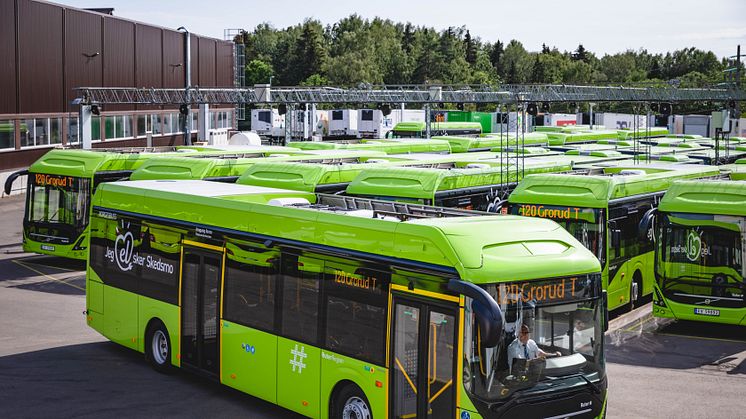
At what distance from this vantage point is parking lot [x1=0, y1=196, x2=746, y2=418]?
14414 mm

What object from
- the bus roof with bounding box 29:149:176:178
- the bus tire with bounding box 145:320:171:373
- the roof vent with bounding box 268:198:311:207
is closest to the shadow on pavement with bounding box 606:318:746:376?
the roof vent with bounding box 268:198:311:207

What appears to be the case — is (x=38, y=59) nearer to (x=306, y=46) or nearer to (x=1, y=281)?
(x=1, y=281)

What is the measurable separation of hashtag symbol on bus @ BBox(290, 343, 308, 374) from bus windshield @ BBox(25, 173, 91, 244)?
1461 cm

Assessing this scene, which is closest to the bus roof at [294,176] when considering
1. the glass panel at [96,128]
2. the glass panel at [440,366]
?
the glass panel at [440,366]

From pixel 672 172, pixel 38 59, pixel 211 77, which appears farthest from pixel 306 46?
pixel 672 172

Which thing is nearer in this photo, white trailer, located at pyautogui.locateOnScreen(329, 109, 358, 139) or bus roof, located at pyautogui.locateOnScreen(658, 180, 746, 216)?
bus roof, located at pyautogui.locateOnScreen(658, 180, 746, 216)

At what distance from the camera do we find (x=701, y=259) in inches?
793

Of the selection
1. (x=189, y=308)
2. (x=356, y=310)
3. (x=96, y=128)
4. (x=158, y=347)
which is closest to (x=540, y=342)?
(x=356, y=310)

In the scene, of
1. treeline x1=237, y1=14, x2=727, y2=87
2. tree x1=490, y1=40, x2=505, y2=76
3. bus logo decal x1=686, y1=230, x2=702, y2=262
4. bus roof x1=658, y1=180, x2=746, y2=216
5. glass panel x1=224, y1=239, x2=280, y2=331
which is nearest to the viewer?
glass panel x1=224, y1=239, x2=280, y2=331

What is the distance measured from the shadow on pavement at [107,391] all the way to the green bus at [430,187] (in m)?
7.82

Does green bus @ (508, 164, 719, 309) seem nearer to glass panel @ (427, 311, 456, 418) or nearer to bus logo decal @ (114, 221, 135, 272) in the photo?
bus logo decal @ (114, 221, 135, 272)

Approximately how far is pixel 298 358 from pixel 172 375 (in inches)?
152

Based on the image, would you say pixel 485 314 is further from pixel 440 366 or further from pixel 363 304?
pixel 363 304

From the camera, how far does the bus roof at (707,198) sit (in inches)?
788
